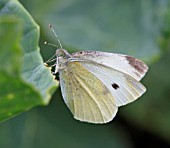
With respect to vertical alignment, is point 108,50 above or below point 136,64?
below

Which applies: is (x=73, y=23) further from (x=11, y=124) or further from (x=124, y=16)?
(x=11, y=124)

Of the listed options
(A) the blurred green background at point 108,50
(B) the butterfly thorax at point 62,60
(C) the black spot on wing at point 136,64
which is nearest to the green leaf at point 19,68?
(B) the butterfly thorax at point 62,60

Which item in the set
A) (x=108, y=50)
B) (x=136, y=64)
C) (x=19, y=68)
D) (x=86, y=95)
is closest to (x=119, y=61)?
(x=136, y=64)

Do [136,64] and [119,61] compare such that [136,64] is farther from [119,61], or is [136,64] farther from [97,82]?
[97,82]

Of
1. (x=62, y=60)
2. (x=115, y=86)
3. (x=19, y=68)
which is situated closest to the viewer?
(x=19, y=68)

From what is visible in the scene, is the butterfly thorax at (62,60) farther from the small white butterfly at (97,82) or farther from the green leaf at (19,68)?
the green leaf at (19,68)

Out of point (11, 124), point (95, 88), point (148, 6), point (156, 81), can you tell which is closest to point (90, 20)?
point (148, 6)

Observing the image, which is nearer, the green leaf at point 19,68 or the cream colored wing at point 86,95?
the green leaf at point 19,68
